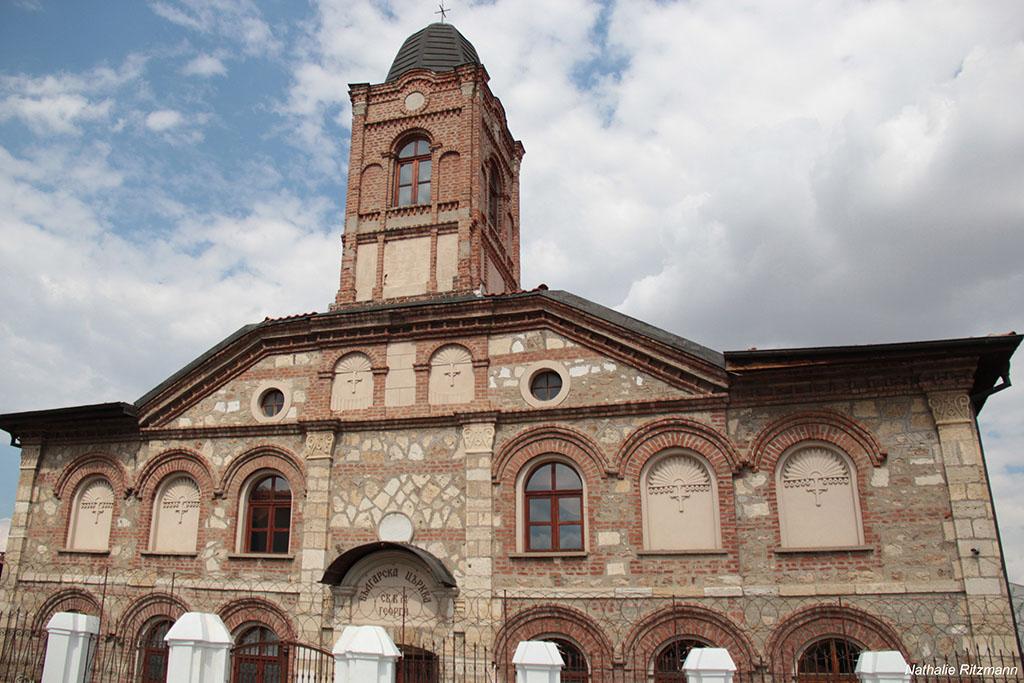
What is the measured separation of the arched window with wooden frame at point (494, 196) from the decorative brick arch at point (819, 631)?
1157 centimetres

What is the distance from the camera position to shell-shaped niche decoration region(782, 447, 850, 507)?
42.5 ft

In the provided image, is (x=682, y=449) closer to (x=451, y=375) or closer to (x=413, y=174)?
(x=451, y=375)

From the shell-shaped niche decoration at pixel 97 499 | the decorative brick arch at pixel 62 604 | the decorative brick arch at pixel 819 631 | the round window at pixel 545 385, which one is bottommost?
the decorative brick arch at pixel 819 631

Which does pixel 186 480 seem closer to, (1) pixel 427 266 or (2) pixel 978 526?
(1) pixel 427 266

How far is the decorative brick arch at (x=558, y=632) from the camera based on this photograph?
13.0 meters

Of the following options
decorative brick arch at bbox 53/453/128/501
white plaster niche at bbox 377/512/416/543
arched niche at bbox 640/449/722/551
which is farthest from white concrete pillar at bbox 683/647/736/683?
decorative brick arch at bbox 53/453/128/501

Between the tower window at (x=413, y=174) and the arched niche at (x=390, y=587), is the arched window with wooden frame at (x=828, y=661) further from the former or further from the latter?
the tower window at (x=413, y=174)

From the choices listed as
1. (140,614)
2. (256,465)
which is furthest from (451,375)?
(140,614)

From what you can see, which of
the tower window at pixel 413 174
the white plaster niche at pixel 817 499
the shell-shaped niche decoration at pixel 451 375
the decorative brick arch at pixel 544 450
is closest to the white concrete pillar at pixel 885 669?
the white plaster niche at pixel 817 499

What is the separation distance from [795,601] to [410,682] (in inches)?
245

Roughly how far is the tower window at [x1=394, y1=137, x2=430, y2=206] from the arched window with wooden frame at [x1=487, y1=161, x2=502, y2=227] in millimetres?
1757

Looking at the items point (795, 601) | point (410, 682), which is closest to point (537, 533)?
point (410, 682)

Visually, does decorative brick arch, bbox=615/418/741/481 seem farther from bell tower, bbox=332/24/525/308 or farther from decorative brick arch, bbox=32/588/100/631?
decorative brick arch, bbox=32/588/100/631

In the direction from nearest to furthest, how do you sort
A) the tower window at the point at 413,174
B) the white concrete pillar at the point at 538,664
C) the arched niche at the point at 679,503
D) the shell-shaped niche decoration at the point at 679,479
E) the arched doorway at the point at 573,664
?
the white concrete pillar at the point at 538,664 → the arched doorway at the point at 573,664 → the arched niche at the point at 679,503 → the shell-shaped niche decoration at the point at 679,479 → the tower window at the point at 413,174
